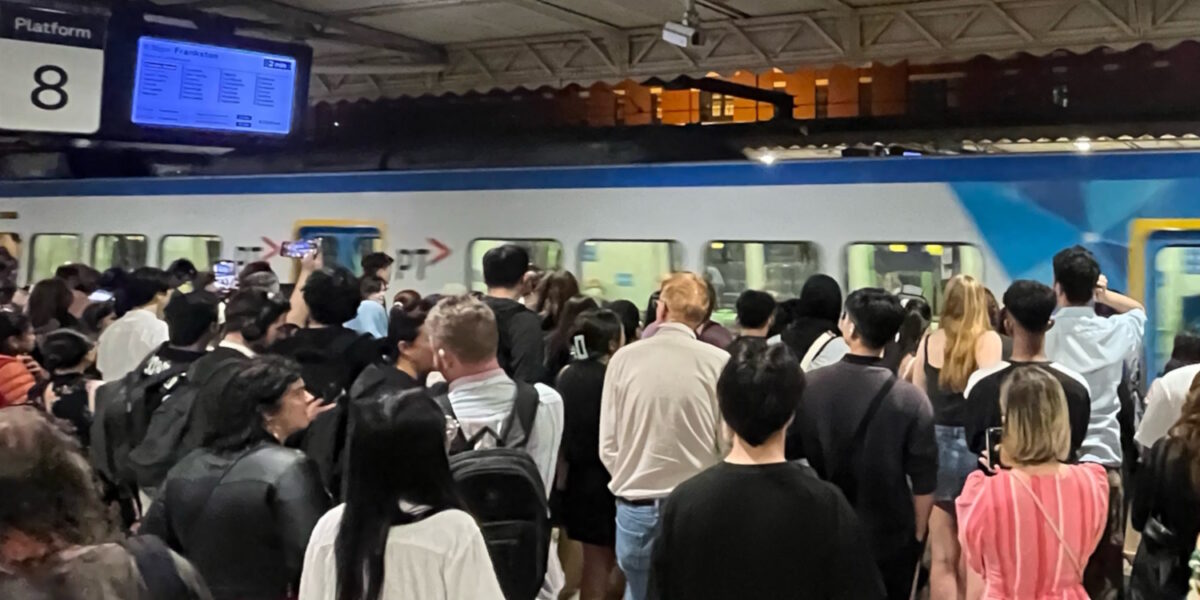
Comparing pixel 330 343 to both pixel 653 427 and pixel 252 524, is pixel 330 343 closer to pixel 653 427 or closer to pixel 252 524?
pixel 653 427

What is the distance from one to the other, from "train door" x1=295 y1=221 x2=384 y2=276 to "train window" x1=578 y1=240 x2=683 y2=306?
6.70ft

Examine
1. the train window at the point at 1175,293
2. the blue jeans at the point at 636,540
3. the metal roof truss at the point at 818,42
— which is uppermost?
the metal roof truss at the point at 818,42

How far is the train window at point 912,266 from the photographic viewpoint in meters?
6.78

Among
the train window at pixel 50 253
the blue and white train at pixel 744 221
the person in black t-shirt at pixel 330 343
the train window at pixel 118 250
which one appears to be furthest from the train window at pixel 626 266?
the train window at pixel 50 253

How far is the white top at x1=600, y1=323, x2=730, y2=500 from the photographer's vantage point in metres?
3.90

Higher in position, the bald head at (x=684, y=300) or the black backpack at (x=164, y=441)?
the bald head at (x=684, y=300)

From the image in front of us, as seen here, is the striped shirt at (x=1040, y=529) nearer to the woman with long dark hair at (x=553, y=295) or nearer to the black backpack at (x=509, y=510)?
the black backpack at (x=509, y=510)

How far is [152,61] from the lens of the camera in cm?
599

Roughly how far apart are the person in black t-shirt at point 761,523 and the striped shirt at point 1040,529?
24.2 inches

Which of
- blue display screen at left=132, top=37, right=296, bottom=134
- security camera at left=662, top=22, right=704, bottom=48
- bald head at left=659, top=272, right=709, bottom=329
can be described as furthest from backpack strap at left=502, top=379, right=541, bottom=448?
security camera at left=662, top=22, right=704, bottom=48

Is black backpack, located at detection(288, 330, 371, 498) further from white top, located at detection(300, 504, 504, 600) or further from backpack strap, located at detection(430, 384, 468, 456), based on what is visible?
white top, located at detection(300, 504, 504, 600)

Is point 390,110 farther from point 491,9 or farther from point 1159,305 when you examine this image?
point 1159,305

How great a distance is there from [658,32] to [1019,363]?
7305 mm

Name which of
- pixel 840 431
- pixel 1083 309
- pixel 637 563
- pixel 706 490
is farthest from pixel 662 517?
pixel 1083 309
